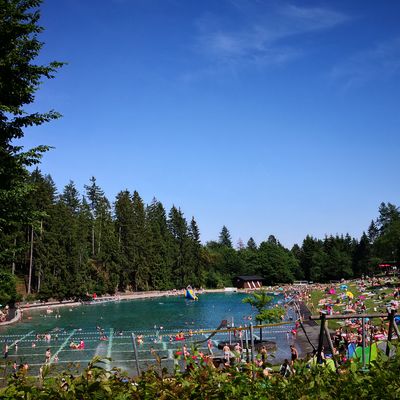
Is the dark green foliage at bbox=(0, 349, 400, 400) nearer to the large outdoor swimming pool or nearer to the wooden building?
the large outdoor swimming pool

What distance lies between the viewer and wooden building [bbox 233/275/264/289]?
11356 cm

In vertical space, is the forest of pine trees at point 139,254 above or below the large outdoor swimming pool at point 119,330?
above

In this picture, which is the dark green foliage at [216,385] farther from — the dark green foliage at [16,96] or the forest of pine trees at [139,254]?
the forest of pine trees at [139,254]

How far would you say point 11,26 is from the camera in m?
12.3

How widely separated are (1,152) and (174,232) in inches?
4115

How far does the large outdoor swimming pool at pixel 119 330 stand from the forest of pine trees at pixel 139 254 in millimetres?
10310

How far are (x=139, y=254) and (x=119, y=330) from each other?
55543 mm

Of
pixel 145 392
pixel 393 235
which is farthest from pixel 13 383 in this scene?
pixel 393 235

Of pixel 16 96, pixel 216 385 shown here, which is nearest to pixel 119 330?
pixel 16 96

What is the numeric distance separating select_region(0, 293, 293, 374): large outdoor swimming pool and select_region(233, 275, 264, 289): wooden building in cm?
3263

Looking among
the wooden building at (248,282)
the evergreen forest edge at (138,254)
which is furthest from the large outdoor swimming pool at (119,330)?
the wooden building at (248,282)

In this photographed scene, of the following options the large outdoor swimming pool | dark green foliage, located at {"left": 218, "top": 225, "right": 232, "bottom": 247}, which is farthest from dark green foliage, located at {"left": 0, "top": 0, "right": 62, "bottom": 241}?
dark green foliage, located at {"left": 218, "top": 225, "right": 232, "bottom": 247}

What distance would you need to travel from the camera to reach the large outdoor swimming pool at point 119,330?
32.1 meters

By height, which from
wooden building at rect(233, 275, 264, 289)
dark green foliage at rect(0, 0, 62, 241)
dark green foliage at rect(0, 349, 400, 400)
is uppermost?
dark green foliage at rect(0, 0, 62, 241)
